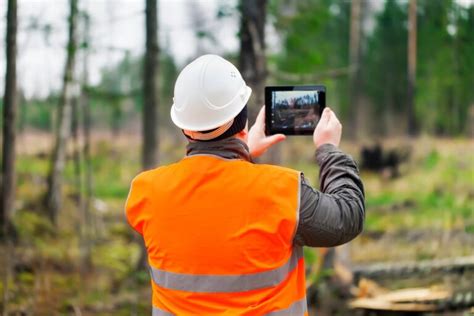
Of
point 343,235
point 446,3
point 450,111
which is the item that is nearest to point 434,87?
point 450,111

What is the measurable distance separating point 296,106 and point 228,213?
1.96 feet

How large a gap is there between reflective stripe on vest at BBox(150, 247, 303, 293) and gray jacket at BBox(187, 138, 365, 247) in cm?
13

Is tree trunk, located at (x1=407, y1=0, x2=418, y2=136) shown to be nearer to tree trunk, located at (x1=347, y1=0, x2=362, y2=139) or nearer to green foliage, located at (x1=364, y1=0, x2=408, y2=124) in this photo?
tree trunk, located at (x1=347, y1=0, x2=362, y2=139)

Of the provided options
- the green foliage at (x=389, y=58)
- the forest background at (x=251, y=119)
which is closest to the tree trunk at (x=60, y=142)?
the forest background at (x=251, y=119)

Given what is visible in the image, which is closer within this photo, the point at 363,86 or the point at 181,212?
the point at 181,212

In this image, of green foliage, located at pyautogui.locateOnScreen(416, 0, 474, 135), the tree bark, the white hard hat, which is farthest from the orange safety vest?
green foliage, located at pyautogui.locateOnScreen(416, 0, 474, 135)

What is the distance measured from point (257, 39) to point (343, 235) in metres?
5.73

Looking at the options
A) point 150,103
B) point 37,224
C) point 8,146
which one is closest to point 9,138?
point 8,146

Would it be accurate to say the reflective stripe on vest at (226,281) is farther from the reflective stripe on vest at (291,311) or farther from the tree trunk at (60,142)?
the tree trunk at (60,142)

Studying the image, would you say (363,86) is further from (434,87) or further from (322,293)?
(322,293)

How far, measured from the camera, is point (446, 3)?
437 inches

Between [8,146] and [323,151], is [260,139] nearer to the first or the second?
[323,151]

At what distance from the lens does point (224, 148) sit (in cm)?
214

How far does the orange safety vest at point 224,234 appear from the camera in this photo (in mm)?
2010
